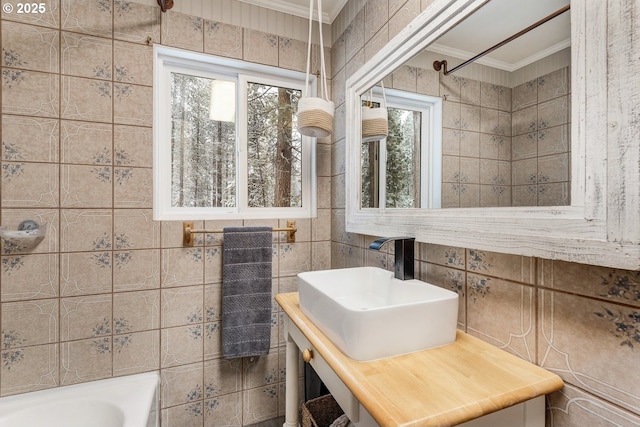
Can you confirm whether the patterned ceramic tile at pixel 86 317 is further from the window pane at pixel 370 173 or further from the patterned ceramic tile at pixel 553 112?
the patterned ceramic tile at pixel 553 112

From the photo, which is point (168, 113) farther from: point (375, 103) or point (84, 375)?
point (84, 375)

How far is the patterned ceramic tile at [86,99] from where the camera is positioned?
1.31 m

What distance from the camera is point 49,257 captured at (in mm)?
1289

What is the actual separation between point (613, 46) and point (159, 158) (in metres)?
1.69

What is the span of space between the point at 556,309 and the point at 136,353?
1.69 metres

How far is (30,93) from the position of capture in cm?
126

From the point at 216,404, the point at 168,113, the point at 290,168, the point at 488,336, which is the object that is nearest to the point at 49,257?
the point at 168,113

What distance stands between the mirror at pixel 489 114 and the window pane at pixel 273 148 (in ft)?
2.59

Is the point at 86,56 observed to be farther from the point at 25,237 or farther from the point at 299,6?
the point at 299,6

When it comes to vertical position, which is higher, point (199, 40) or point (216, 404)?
point (199, 40)

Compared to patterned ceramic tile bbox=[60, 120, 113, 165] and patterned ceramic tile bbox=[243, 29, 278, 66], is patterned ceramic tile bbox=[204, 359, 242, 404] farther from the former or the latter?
patterned ceramic tile bbox=[243, 29, 278, 66]

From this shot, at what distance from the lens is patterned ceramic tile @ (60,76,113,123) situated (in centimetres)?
131

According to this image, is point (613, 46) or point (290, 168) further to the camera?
point (290, 168)

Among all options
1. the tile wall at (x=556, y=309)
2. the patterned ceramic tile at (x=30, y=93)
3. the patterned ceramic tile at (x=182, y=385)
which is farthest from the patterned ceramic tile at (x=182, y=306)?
the tile wall at (x=556, y=309)
